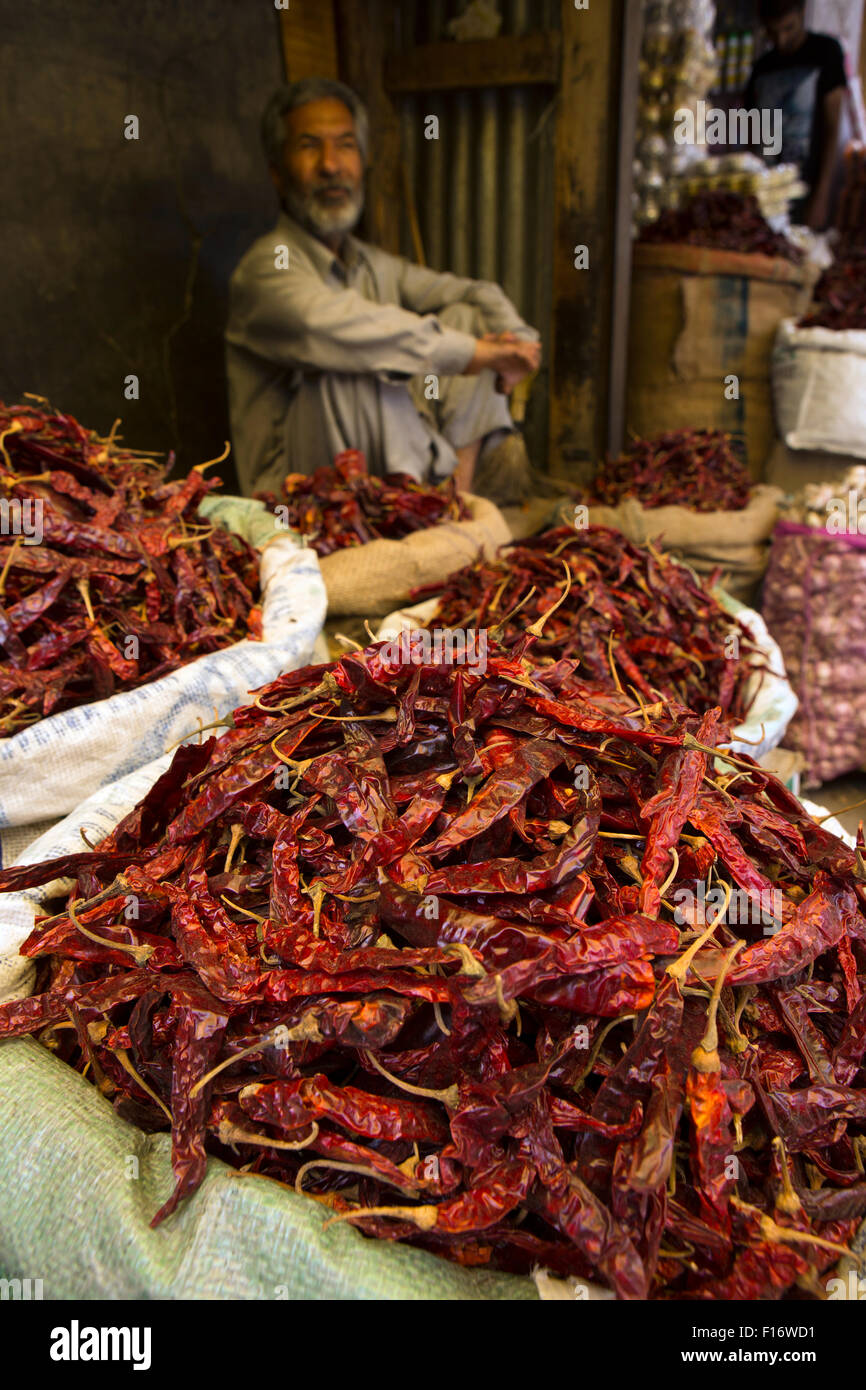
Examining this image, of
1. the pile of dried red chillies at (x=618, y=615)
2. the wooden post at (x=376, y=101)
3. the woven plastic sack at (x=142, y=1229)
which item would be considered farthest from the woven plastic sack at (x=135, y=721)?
the wooden post at (x=376, y=101)

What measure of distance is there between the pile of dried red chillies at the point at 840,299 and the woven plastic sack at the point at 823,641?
139 centimetres

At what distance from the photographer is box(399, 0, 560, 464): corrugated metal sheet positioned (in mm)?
4602

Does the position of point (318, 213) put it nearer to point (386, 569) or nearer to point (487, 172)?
point (487, 172)

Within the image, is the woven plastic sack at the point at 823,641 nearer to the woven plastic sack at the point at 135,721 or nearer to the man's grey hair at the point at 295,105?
the woven plastic sack at the point at 135,721

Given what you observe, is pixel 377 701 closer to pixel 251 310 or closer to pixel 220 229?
pixel 251 310

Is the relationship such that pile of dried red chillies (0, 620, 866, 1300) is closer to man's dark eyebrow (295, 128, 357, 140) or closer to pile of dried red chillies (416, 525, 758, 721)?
pile of dried red chillies (416, 525, 758, 721)

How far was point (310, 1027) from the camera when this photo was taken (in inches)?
36.0

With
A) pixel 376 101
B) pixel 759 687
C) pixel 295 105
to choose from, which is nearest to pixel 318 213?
pixel 295 105

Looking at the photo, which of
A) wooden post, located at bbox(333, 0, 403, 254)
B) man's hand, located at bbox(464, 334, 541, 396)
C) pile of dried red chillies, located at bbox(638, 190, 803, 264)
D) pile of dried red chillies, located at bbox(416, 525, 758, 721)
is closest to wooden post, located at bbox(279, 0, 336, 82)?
wooden post, located at bbox(333, 0, 403, 254)

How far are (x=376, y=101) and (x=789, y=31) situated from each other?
413 cm

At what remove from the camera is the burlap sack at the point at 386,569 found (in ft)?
8.30

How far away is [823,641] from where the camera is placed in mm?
3545

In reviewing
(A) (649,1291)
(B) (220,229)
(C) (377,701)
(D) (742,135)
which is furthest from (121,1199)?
(D) (742,135)
